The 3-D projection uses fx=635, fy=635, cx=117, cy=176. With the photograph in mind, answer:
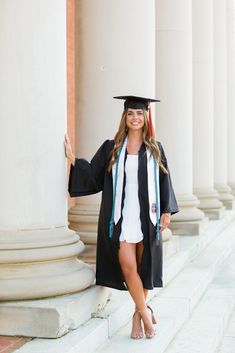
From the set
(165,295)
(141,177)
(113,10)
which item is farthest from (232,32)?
(141,177)

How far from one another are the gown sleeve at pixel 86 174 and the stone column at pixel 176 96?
24.5 feet

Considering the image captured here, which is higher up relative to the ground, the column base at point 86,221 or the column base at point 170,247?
the column base at point 86,221

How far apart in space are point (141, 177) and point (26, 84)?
5.43 ft

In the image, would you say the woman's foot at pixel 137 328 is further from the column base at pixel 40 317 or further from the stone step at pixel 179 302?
the column base at pixel 40 317

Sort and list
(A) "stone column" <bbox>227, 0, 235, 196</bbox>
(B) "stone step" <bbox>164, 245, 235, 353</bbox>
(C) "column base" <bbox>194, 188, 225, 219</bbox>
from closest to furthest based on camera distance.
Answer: (B) "stone step" <bbox>164, 245, 235, 353</bbox>
(C) "column base" <bbox>194, 188, 225, 219</bbox>
(A) "stone column" <bbox>227, 0, 235, 196</bbox>

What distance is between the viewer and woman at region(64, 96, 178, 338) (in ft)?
23.9

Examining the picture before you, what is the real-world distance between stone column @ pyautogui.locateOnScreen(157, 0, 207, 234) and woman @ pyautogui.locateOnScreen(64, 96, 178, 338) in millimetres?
7513

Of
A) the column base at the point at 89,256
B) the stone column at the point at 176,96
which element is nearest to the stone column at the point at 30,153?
the column base at the point at 89,256

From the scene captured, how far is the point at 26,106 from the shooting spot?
694 cm

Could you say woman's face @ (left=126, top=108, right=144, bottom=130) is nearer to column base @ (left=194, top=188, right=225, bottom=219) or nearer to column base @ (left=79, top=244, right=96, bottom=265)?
column base @ (left=79, top=244, right=96, bottom=265)

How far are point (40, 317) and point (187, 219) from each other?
8995 mm

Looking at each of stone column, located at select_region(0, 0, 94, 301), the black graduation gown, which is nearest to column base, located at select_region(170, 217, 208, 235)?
the black graduation gown

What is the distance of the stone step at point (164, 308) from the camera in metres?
6.52

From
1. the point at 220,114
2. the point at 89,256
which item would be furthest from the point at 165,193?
the point at 220,114
